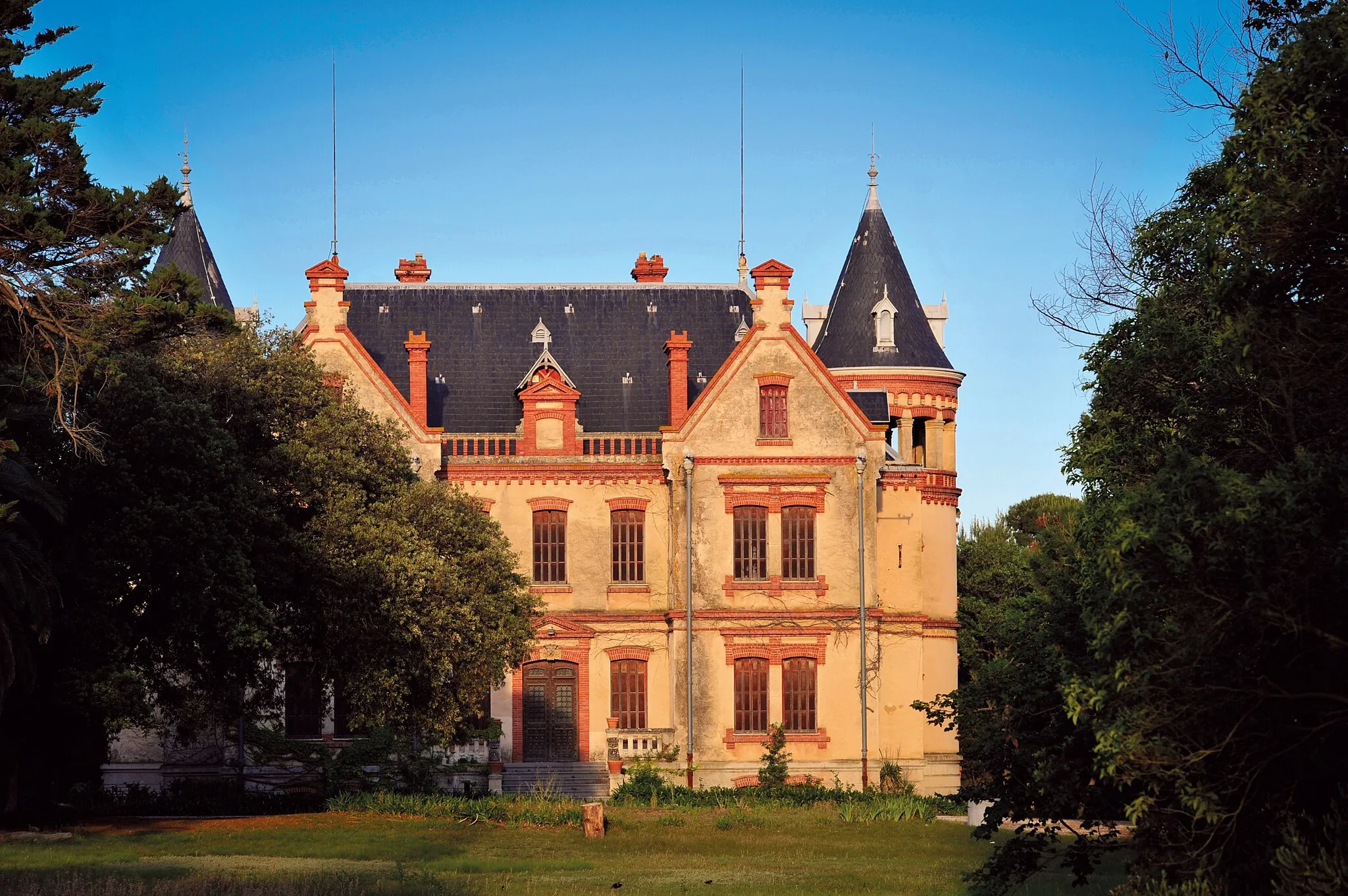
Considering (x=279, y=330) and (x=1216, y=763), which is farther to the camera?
(x=279, y=330)

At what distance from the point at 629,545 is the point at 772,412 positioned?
5235 mm

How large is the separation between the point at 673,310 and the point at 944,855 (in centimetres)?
2253

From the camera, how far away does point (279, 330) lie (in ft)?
114

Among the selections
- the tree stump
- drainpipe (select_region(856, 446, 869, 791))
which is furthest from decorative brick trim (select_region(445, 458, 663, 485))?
the tree stump

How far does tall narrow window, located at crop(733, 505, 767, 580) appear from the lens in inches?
1748

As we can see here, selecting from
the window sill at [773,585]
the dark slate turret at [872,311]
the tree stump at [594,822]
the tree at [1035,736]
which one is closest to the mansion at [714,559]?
the window sill at [773,585]

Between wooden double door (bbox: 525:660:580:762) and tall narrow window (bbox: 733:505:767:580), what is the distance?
5196 mm

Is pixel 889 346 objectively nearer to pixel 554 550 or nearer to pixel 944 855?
pixel 554 550

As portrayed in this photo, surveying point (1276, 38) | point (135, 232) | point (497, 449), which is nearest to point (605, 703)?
point (497, 449)

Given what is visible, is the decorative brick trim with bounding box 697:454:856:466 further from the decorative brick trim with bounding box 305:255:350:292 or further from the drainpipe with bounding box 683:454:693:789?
the decorative brick trim with bounding box 305:255:350:292

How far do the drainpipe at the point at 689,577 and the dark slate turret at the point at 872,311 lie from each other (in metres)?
6.11

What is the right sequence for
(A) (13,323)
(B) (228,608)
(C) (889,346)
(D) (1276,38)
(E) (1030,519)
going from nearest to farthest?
1. (D) (1276,38)
2. (A) (13,323)
3. (B) (228,608)
4. (C) (889,346)
5. (E) (1030,519)

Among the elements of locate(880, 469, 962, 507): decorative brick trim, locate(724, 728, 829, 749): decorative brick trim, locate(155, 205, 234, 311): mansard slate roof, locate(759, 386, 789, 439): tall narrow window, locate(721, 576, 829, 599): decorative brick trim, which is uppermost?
locate(155, 205, 234, 311): mansard slate roof

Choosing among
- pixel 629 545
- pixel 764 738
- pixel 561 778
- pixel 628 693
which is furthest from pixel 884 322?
pixel 561 778
